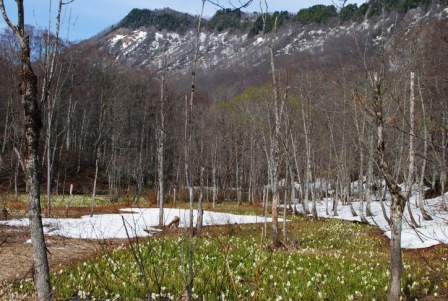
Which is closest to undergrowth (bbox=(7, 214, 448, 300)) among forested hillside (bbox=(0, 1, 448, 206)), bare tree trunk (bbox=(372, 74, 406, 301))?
bare tree trunk (bbox=(372, 74, 406, 301))

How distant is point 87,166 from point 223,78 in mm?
77361

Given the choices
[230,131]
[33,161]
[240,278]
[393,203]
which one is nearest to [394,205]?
[393,203]

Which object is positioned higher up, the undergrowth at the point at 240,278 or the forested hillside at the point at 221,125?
the forested hillside at the point at 221,125

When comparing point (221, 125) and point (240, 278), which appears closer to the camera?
point (240, 278)

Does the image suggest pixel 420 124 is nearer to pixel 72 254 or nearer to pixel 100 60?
pixel 72 254

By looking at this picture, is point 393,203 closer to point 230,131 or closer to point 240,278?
point 240,278

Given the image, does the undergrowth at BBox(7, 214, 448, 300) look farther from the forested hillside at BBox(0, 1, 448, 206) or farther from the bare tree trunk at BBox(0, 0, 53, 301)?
the forested hillside at BBox(0, 1, 448, 206)

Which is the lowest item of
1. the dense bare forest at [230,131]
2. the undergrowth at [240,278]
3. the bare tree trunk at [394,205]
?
the undergrowth at [240,278]

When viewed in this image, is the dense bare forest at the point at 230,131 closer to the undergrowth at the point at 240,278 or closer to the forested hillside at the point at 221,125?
the forested hillside at the point at 221,125

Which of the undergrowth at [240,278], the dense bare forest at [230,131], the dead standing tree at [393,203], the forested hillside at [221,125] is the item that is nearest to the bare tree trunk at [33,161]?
the undergrowth at [240,278]

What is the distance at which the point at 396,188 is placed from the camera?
21.5 ft

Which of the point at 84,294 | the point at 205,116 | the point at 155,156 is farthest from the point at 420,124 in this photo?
the point at 155,156

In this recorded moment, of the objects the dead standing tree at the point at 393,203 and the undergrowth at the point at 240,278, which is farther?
the undergrowth at the point at 240,278

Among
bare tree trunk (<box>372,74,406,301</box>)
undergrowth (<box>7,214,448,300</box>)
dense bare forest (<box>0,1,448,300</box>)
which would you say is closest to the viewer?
bare tree trunk (<box>372,74,406,301</box>)
